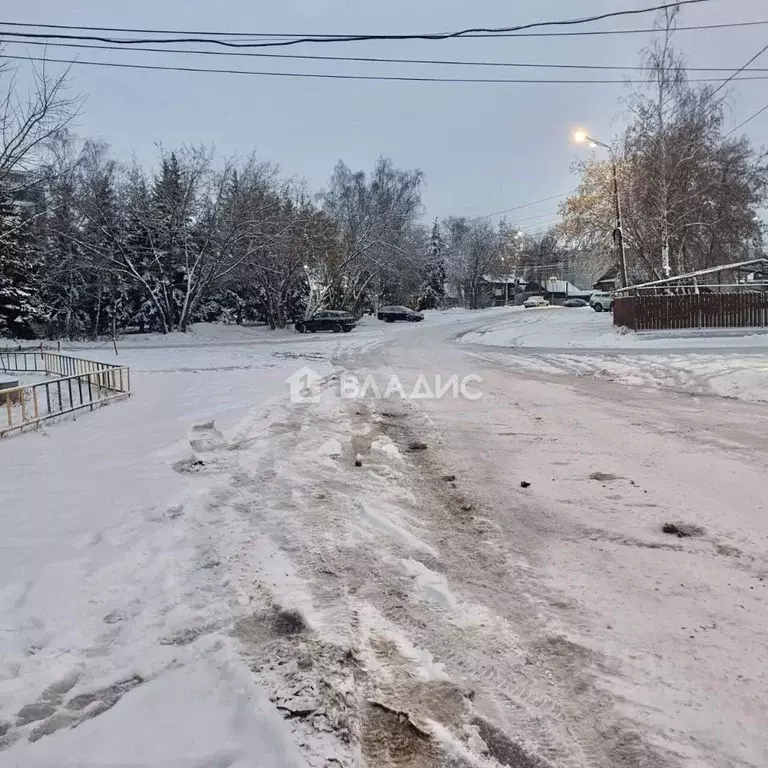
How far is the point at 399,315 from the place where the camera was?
1719 inches

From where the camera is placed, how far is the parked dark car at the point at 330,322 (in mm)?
36188

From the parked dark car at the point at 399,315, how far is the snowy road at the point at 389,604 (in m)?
36.8

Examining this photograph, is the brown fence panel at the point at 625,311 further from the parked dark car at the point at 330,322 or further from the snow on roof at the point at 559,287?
the snow on roof at the point at 559,287

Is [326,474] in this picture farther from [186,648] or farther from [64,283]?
[64,283]

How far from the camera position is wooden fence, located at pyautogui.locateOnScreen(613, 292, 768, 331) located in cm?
2019

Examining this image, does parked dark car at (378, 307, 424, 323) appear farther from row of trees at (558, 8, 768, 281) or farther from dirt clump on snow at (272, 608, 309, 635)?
dirt clump on snow at (272, 608, 309, 635)

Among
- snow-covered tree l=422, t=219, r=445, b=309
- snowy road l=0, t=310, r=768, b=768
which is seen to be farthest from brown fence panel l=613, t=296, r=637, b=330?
snow-covered tree l=422, t=219, r=445, b=309

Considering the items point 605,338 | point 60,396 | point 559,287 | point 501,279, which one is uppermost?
point 501,279

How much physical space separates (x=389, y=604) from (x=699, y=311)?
2149cm

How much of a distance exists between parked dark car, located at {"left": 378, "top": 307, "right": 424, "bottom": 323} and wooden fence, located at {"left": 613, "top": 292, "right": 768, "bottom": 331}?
23.0 m

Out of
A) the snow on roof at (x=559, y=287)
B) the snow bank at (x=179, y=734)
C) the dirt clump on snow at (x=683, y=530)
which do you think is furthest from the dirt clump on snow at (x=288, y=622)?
the snow on roof at (x=559, y=287)

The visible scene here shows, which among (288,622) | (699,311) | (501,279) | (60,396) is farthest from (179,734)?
(501,279)

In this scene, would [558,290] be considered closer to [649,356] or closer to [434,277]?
[434,277]

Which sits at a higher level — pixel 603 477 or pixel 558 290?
pixel 558 290
